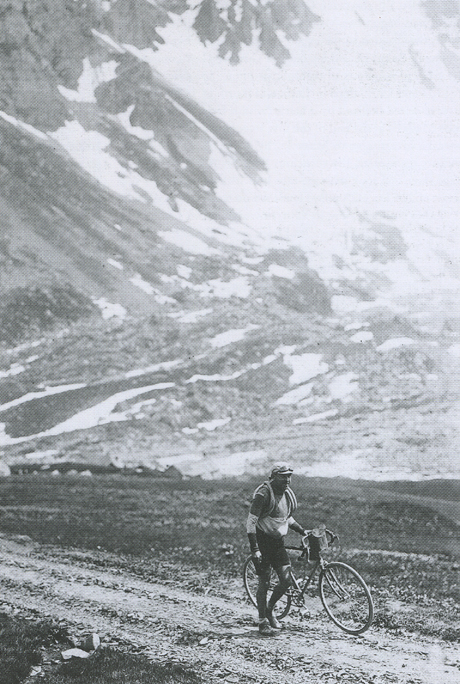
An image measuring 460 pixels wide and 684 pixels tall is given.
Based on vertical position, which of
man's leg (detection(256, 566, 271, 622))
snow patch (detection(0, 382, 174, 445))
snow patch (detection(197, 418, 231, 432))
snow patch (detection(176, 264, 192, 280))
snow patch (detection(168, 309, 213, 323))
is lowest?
man's leg (detection(256, 566, 271, 622))

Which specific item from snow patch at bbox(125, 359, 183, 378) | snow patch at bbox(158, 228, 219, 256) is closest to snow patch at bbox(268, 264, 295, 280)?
snow patch at bbox(158, 228, 219, 256)

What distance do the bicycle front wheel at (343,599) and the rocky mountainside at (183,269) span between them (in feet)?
7.77

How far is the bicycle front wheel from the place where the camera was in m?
5.33

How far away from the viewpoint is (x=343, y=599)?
5.36m

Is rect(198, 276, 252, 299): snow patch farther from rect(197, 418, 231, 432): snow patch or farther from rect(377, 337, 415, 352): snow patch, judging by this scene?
rect(377, 337, 415, 352): snow patch

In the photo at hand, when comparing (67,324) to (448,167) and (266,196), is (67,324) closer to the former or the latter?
(266,196)

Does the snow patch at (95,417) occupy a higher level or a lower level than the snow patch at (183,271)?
lower

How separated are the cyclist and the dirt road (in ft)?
1.14

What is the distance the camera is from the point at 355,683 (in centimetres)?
468

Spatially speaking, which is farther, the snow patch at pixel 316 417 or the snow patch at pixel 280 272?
the snow patch at pixel 280 272

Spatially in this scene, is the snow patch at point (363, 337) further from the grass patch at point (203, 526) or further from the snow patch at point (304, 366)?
the grass patch at point (203, 526)

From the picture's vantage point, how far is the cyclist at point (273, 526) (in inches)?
201

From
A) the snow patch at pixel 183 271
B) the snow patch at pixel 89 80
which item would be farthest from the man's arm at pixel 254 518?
the snow patch at pixel 89 80

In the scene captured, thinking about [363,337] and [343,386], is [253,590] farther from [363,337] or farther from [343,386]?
[363,337]
